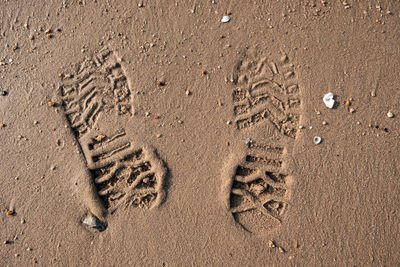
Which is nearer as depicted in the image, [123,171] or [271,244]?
[271,244]

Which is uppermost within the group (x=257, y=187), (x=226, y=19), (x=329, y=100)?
(x=226, y=19)

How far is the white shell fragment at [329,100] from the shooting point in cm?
220

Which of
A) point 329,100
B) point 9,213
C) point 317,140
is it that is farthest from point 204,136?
point 9,213

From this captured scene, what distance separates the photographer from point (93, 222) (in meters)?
2.22

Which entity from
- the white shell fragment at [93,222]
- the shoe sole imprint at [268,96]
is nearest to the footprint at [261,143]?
the shoe sole imprint at [268,96]

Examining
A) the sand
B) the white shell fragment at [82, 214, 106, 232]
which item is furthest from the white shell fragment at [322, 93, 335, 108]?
the white shell fragment at [82, 214, 106, 232]

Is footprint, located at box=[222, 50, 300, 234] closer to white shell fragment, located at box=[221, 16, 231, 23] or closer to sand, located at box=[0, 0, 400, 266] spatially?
sand, located at box=[0, 0, 400, 266]

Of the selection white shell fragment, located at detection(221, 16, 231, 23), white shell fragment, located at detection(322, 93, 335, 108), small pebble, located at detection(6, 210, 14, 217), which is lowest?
white shell fragment, located at detection(322, 93, 335, 108)

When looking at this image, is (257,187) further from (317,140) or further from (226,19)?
(226,19)

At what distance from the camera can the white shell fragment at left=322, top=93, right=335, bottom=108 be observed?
220 centimetres

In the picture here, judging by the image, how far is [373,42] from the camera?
225 centimetres

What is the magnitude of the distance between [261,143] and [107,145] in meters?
1.21

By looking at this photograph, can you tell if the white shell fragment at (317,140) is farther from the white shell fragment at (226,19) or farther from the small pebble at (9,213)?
the small pebble at (9,213)

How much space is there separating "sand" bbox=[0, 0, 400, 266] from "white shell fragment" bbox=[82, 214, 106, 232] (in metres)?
0.02
